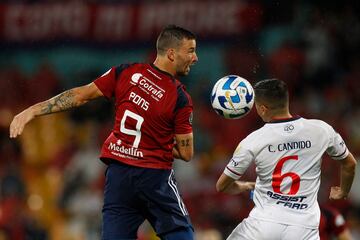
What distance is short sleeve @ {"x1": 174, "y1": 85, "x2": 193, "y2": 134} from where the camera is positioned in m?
5.70

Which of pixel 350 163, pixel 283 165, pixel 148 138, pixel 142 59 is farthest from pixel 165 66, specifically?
pixel 142 59

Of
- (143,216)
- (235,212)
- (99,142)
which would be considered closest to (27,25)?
(99,142)

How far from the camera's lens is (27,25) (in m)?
13.3

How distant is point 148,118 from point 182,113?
0.21m

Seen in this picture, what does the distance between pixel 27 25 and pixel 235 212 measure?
471 centimetres

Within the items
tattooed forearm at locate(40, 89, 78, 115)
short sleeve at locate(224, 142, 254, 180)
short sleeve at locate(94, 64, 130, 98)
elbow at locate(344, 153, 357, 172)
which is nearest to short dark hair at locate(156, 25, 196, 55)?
short sleeve at locate(94, 64, 130, 98)

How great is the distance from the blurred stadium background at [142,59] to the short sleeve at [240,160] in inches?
164

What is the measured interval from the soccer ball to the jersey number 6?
65 cm

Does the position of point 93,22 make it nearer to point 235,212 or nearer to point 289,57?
point 289,57

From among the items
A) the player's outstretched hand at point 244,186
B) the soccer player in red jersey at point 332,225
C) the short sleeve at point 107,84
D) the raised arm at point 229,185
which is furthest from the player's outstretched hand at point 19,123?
the soccer player in red jersey at point 332,225

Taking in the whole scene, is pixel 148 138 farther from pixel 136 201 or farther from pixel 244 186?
pixel 244 186

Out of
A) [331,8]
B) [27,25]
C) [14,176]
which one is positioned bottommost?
[14,176]

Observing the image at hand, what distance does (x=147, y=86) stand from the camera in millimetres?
5738

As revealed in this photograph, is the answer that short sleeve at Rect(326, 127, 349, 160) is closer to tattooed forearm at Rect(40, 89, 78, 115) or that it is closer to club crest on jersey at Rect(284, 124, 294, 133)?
club crest on jersey at Rect(284, 124, 294, 133)
